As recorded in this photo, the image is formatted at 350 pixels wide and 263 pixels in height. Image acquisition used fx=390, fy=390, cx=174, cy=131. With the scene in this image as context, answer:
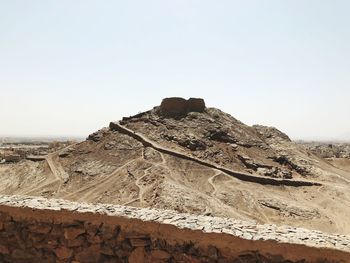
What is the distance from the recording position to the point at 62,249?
512 centimetres

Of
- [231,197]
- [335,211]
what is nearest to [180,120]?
[231,197]

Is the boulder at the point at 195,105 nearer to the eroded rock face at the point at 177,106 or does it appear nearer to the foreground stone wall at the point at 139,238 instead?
the eroded rock face at the point at 177,106

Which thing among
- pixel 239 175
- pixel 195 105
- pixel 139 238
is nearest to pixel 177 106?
pixel 195 105

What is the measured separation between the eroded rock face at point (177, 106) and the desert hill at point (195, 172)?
0.06 meters

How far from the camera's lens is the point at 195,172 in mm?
18891

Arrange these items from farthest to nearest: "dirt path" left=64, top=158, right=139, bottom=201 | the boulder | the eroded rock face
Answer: the boulder, the eroded rock face, "dirt path" left=64, top=158, right=139, bottom=201

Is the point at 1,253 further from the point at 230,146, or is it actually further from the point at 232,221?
the point at 230,146

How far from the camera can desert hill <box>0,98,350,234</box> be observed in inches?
602

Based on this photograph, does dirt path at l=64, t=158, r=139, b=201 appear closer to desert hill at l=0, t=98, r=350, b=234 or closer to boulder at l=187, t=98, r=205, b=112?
desert hill at l=0, t=98, r=350, b=234

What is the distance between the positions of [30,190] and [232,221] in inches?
620

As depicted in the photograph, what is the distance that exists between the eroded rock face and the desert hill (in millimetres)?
61

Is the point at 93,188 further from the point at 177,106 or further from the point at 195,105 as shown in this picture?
the point at 195,105

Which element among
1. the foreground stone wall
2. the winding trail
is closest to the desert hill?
the winding trail

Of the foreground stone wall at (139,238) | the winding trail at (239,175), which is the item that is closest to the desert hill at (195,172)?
the winding trail at (239,175)
